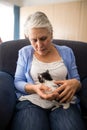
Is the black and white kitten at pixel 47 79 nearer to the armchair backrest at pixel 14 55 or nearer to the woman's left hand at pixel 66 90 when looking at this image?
the woman's left hand at pixel 66 90

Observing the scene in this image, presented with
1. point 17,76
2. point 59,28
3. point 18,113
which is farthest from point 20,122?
point 59,28

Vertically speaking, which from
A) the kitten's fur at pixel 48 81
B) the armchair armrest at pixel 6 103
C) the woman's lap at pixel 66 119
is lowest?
Result: the woman's lap at pixel 66 119

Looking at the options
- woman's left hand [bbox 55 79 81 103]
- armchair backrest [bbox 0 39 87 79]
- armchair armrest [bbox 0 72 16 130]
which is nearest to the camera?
armchair armrest [bbox 0 72 16 130]

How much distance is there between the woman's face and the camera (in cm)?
101

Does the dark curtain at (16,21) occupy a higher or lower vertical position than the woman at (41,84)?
higher

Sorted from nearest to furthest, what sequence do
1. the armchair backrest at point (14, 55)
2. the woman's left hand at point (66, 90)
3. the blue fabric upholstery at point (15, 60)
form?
the woman's left hand at point (66, 90), the blue fabric upholstery at point (15, 60), the armchair backrest at point (14, 55)

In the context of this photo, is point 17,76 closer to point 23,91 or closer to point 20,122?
point 23,91

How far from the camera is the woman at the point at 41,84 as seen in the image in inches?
34.4

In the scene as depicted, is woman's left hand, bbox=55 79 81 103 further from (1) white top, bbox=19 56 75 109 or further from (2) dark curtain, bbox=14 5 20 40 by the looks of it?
(2) dark curtain, bbox=14 5 20 40

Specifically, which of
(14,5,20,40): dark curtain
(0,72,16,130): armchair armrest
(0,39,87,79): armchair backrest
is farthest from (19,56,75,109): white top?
(14,5,20,40): dark curtain

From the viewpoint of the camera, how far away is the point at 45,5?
2482mm

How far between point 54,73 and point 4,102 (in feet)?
1.12

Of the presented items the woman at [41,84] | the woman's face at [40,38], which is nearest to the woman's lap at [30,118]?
the woman at [41,84]

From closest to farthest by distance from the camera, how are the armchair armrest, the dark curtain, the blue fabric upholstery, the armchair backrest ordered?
the armchair armrest → the blue fabric upholstery → the armchair backrest → the dark curtain
